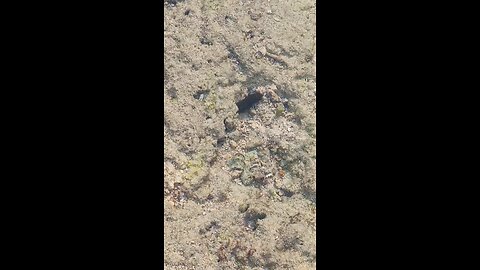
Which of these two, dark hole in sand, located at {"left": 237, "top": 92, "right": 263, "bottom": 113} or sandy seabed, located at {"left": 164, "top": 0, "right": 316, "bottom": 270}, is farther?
dark hole in sand, located at {"left": 237, "top": 92, "right": 263, "bottom": 113}

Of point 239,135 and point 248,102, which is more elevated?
point 248,102

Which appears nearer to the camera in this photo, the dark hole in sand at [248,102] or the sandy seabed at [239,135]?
the sandy seabed at [239,135]
